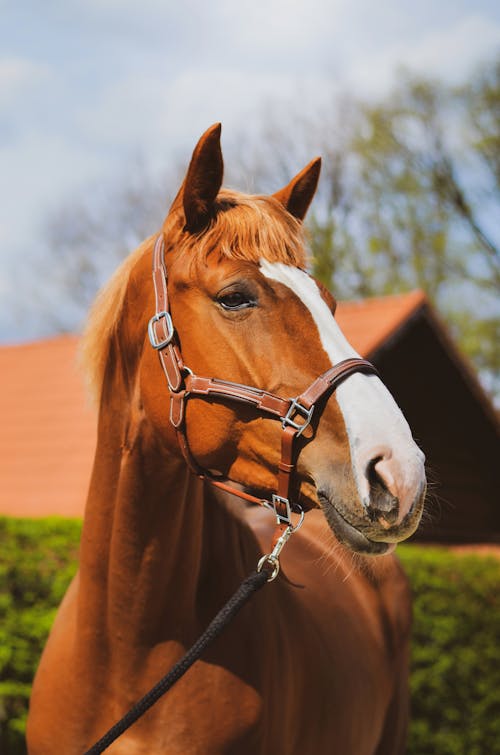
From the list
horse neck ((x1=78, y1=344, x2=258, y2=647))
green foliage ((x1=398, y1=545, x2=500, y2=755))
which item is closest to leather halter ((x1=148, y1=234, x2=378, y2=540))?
horse neck ((x1=78, y1=344, x2=258, y2=647))

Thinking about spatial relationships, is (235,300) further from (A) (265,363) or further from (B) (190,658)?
(B) (190,658)

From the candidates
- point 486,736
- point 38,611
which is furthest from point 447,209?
point 38,611

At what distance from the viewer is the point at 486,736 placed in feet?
20.1

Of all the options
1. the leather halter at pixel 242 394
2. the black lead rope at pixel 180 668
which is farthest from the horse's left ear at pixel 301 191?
the black lead rope at pixel 180 668

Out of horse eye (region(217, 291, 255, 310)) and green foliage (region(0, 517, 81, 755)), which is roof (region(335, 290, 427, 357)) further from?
horse eye (region(217, 291, 255, 310))

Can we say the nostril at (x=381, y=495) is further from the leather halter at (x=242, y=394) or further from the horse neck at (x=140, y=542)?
the horse neck at (x=140, y=542)

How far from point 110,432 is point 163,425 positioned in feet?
0.91

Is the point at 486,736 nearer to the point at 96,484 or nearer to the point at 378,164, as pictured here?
the point at 96,484

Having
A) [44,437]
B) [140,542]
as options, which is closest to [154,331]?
[140,542]

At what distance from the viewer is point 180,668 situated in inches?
79.3

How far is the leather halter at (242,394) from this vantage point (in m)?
1.85

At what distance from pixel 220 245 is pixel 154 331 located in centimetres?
32

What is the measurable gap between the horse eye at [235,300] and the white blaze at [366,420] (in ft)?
0.50

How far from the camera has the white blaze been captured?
5.55ft
